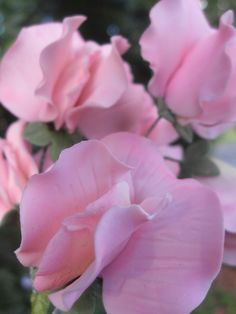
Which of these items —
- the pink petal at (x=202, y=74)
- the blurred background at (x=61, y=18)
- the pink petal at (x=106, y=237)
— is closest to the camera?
the pink petal at (x=106, y=237)

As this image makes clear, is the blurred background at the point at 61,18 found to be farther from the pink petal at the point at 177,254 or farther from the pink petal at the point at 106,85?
the pink petal at the point at 177,254

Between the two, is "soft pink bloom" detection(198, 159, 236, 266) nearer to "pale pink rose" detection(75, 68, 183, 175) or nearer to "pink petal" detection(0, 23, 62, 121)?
"pale pink rose" detection(75, 68, 183, 175)

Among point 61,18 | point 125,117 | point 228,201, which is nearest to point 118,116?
point 125,117

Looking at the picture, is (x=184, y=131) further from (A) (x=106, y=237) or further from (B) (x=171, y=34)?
(A) (x=106, y=237)

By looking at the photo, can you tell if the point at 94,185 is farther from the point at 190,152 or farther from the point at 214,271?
the point at 190,152

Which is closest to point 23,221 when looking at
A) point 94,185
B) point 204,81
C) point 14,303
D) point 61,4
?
point 94,185

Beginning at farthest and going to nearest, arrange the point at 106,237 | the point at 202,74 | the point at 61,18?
the point at 61,18 < the point at 202,74 < the point at 106,237

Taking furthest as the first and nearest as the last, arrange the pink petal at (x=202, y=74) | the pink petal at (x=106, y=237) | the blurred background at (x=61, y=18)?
the blurred background at (x=61, y=18), the pink petal at (x=202, y=74), the pink petal at (x=106, y=237)

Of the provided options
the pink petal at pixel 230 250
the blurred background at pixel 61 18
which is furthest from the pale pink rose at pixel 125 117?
the blurred background at pixel 61 18
